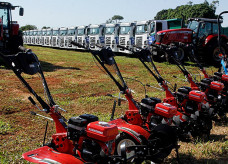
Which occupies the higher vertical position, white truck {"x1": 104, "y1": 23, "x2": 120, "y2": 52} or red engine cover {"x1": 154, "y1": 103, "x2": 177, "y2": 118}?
white truck {"x1": 104, "y1": 23, "x2": 120, "y2": 52}

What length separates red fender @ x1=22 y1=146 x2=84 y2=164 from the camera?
334 centimetres

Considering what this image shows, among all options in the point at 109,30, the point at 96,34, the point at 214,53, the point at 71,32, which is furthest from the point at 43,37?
the point at 214,53

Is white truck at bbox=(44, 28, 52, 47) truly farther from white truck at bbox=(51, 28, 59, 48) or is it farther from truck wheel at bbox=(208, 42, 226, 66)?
truck wheel at bbox=(208, 42, 226, 66)

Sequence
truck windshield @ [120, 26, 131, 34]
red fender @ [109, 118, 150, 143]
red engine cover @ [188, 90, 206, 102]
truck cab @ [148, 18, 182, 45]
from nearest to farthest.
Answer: red fender @ [109, 118, 150, 143] → red engine cover @ [188, 90, 206, 102] → truck cab @ [148, 18, 182, 45] → truck windshield @ [120, 26, 131, 34]

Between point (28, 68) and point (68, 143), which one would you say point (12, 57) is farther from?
point (68, 143)

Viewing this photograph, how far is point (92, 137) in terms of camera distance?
336cm

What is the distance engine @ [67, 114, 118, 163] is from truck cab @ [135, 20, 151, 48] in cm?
1787

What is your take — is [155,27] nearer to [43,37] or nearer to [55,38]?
[55,38]

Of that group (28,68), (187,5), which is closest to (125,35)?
(28,68)

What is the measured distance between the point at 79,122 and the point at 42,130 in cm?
225

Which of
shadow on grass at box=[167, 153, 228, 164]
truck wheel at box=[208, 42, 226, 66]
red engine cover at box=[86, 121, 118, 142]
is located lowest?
shadow on grass at box=[167, 153, 228, 164]

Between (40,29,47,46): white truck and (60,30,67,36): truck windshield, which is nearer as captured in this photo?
(60,30,67,36): truck windshield

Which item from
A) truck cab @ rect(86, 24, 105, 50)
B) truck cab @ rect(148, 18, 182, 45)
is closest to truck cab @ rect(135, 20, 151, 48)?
truck cab @ rect(148, 18, 182, 45)

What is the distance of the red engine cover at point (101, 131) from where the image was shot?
10.6 ft
